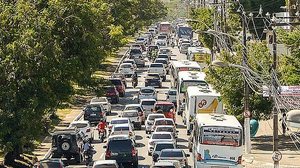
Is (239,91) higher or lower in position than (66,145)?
higher

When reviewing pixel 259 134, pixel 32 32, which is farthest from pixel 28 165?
pixel 259 134

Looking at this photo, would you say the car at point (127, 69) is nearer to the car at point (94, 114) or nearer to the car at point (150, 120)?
the car at point (94, 114)

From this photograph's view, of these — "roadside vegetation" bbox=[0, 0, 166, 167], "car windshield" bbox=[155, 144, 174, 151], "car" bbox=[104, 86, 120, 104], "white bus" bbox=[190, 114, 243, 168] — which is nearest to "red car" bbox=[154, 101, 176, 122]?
"roadside vegetation" bbox=[0, 0, 166, 167]

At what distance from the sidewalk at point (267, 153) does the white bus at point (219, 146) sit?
5.55m

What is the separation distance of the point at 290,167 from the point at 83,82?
21.5m

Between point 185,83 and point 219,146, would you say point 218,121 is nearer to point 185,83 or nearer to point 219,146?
point 219,146

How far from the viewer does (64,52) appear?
47562 mm

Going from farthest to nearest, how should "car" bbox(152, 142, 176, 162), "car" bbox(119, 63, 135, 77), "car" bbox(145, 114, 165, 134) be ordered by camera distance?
"car" bbox(119, 63, 135, 77) → "car" bbox(145, 114, 165, 134) → "car" bbox(152, 142, 176, 162)

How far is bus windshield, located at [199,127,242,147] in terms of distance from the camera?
1310 inches

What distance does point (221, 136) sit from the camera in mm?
33406

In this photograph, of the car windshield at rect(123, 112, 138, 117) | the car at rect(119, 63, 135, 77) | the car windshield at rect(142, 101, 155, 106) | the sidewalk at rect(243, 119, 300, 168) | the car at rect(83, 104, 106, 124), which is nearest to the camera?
the sidewalk at rect(243, 119, 300, 168)

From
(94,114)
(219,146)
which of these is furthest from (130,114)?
(219,146)

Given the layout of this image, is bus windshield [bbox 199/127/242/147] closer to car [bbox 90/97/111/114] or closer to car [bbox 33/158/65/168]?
car [bbox 33/158/65/168]

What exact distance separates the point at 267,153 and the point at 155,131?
20.9 feet
